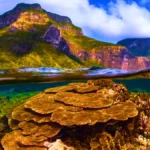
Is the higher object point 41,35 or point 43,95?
point 41,35

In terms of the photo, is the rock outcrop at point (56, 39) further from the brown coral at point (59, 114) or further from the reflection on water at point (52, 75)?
the brown coral at point (59, 114)

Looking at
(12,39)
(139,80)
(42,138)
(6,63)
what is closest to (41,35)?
(12,39)

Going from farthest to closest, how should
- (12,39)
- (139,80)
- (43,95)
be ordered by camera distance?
(12,39)
(139,80)
(43,95)

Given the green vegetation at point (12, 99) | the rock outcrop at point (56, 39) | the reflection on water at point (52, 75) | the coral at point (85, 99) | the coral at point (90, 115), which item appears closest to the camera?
Result: the coral at point (90, 115)

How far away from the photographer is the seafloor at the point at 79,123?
851 centimetres

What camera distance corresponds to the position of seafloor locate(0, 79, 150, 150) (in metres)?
8.51

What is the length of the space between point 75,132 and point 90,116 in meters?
1.15

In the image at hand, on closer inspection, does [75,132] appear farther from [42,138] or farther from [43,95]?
[43,95]

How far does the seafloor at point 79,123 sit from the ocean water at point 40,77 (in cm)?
429

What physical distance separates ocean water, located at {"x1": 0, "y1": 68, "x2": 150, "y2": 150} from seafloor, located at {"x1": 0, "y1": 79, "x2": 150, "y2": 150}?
429cm

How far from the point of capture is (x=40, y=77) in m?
15.4

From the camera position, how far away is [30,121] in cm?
927

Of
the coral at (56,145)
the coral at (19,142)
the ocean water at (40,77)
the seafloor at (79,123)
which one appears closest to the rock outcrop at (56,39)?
the ocean water at (40,77)

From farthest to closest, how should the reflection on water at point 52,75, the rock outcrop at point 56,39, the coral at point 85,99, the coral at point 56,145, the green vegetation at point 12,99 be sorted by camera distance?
the rock outcrop at point 56,39 → the reflection on water at point 52,75 → the green vegetation at point 12,99 → the coral at point 85,99 → the coral at point 56,145
